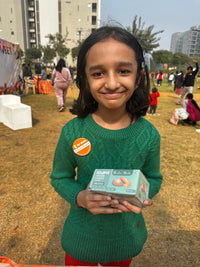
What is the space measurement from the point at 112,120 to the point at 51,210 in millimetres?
2090

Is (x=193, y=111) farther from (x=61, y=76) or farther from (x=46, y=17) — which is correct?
(x=46, y=17)

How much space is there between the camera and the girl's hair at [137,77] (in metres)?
0.97

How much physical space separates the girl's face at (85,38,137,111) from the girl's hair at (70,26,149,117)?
40 millimetres

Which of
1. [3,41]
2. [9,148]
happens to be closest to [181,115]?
[9,148]

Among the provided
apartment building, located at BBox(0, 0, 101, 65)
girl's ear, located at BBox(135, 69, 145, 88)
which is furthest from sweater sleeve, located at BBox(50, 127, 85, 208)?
apartment building, located at BBox(0, 0, 101, 65)

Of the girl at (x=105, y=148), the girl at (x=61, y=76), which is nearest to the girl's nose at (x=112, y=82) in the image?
the girl at (x=105, y=148)

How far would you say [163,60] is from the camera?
52.3 metres

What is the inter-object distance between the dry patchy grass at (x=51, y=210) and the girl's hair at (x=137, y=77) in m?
1.73

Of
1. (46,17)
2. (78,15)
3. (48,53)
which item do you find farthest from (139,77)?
(46,17)

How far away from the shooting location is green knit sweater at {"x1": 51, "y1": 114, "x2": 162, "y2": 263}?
101cm

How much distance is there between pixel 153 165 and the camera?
3.62ft

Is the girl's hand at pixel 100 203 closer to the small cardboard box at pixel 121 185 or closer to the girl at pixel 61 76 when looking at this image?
the small cardboard box at pixel 121 185

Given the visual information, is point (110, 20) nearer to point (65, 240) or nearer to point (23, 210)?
point (65, 240)

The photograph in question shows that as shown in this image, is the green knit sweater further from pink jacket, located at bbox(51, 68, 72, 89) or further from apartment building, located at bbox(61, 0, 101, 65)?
apartment building, located at bbox(61, 0, 101, 65)
